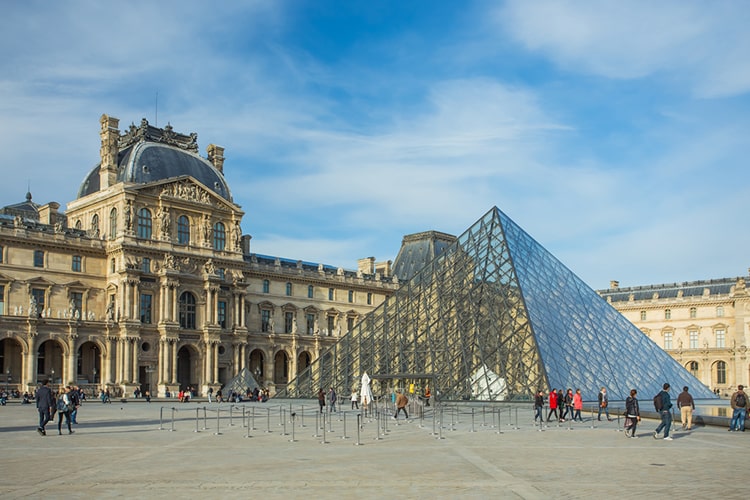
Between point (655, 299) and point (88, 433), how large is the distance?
68.6m

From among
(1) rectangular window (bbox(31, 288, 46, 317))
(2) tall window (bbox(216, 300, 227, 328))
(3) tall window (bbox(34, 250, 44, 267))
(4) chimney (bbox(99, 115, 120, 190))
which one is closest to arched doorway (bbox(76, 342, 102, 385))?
(1) rectangular window (bbox(31, 288, 46, 317))

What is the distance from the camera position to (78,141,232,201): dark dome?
57.2m

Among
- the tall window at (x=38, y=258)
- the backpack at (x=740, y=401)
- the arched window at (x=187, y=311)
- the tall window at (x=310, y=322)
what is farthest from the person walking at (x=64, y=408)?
the tall window at (x=310, y=322)

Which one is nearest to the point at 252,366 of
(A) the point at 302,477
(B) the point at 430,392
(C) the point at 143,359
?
(C) the point at 143,359

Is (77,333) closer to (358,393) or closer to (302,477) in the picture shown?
(358,393)

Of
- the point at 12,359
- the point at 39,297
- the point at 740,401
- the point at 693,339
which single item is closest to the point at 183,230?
the point at 39,297

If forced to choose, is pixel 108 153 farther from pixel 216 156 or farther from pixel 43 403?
pixel 43 403

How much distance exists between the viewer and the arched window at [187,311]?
5809 cm

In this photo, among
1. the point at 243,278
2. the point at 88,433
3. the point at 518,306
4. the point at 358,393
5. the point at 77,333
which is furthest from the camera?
the point at 243,278

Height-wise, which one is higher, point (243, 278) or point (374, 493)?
point (243, 278)

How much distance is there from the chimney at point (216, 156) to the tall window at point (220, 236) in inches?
238

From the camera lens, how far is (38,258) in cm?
5341

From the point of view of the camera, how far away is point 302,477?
12406 mm

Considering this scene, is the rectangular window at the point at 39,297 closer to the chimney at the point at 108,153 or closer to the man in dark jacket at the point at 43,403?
the chimney at the point at 108,153
